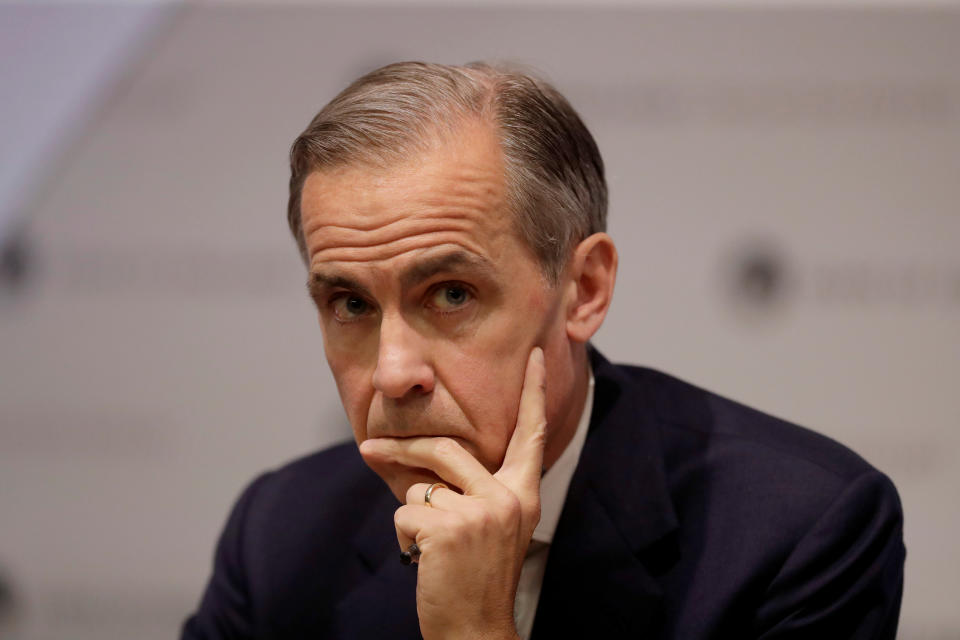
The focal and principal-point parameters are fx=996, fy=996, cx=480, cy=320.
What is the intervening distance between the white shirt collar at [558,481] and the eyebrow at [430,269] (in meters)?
0.54

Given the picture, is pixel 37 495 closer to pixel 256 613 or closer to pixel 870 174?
pixel 256 613

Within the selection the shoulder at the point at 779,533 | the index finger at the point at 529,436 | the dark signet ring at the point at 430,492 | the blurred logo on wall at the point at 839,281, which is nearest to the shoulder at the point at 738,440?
the shoulder at the point at 779,533

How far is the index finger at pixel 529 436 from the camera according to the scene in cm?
172

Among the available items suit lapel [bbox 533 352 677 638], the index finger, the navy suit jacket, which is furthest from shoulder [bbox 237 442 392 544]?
the index finger

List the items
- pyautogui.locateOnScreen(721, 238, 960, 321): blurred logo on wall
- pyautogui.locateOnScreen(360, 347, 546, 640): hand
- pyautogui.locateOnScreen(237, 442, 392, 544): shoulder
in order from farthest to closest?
pyautogui.locateOnScreen(721, 238, 960, 321): blurred logo on wall, pyautogui.locateOnScreen(237, 442, 392, 544): shoulder, pyautogui.locateOnScreen(360, 347, 546, 640): hand

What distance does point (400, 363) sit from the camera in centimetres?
166

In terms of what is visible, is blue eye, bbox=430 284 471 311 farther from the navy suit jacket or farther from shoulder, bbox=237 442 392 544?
shoulder, bbox=237 442 392 544

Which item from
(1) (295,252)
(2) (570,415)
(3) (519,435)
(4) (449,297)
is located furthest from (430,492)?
(1) (295,252)

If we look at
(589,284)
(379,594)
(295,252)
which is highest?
(295,252)

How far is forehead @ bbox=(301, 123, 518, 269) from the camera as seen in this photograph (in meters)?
1.68

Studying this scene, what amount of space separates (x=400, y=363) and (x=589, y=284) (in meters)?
0.47

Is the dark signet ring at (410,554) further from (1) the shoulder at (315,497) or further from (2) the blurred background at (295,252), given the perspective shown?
(2) the blurred background at (295,252)

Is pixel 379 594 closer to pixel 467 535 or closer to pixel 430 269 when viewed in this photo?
pixel 467 535

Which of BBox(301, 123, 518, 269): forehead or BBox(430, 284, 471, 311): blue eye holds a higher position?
BBox(301, 123, 518, 269): forehead
